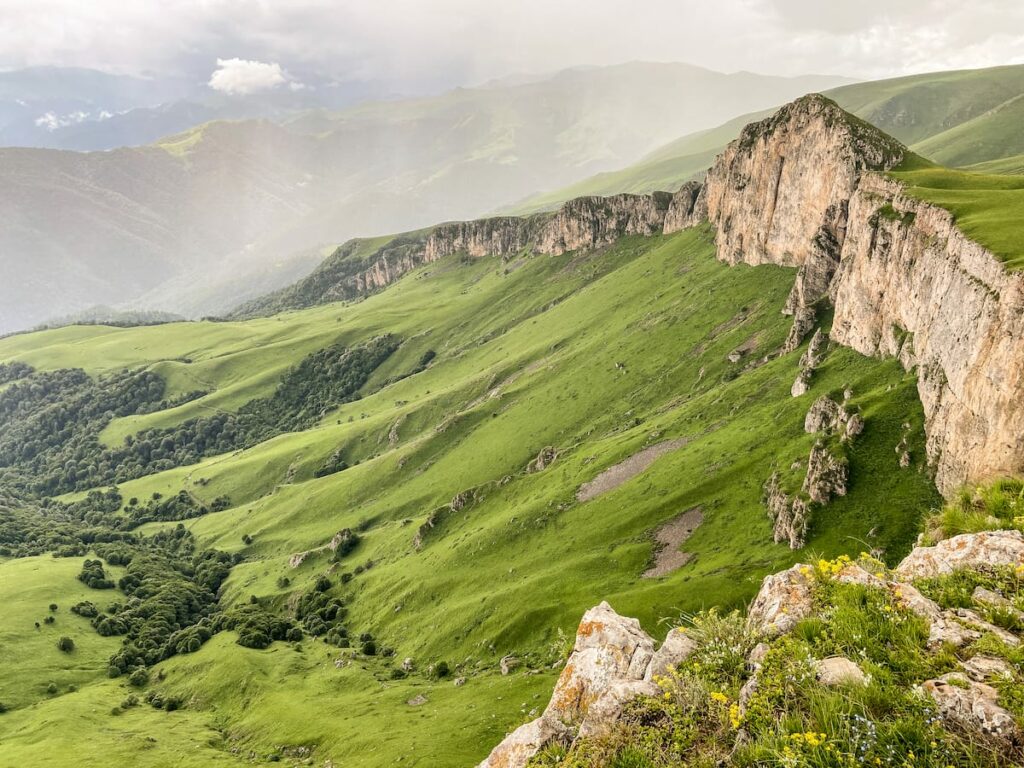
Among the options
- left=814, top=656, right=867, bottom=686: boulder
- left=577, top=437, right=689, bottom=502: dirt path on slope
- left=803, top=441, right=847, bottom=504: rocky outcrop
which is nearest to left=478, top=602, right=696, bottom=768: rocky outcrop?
left=814, top=656, right=867, bottom=686: boulder

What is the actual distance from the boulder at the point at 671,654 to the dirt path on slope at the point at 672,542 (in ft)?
228

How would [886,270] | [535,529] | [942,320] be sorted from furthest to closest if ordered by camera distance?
[535,529]
[886,270]
[942,320]

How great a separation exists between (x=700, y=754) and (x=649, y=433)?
10738 centimetres

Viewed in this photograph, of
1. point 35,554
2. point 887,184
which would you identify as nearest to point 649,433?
point 887,184

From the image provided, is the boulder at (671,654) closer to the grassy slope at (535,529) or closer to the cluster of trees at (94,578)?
the grassy slope at (535,529)

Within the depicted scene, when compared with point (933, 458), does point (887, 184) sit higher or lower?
higher

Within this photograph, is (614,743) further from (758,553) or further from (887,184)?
Result: (887,184)

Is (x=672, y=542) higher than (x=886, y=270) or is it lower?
lower

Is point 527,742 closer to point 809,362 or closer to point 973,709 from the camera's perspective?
point 973,709

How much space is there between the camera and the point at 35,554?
186 meters

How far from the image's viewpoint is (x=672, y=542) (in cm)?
8725

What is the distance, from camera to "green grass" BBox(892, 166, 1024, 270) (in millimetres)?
53281

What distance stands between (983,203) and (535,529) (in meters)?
81.8

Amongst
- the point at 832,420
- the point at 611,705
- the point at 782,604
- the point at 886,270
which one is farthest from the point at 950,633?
the point at 886,270
